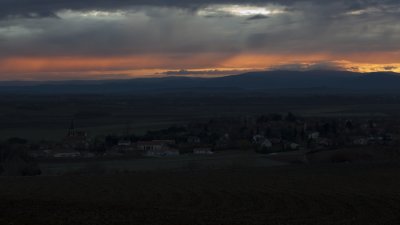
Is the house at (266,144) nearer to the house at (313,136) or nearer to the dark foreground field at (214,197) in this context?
the house at (313,136)

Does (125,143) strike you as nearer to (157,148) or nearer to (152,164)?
(157,148)

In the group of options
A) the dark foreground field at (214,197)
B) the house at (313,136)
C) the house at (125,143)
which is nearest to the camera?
the dark foreground field at (214,197)

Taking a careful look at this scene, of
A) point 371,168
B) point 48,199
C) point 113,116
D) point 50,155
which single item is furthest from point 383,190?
point 113,116

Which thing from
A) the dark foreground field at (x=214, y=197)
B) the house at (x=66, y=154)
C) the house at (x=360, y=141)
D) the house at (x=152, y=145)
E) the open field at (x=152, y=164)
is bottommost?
the house at (x=152, y=145)

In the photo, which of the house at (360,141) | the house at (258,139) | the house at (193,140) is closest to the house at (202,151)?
the house at (258,139)

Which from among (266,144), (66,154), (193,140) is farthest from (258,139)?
(66,154)
